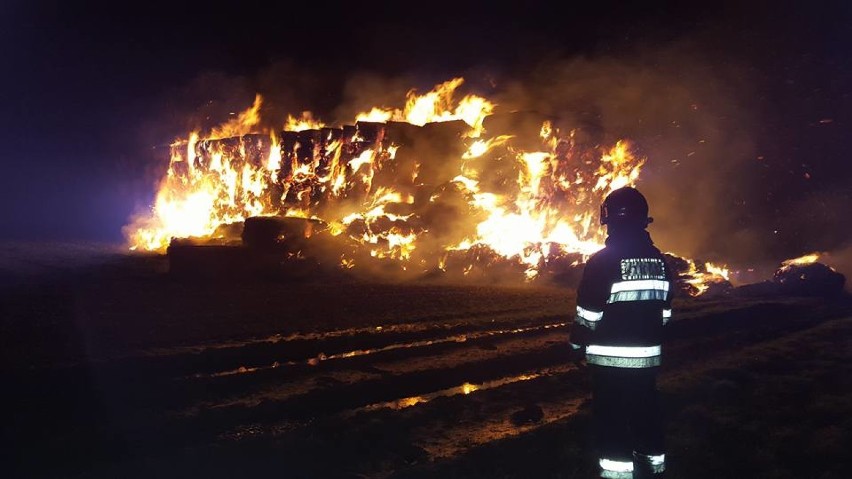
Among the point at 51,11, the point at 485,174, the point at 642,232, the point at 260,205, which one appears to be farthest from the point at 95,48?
the point at 642,232

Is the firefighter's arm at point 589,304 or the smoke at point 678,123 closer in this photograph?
the firefighter's arm at point 589,304

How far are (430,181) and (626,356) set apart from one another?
12.5 meters

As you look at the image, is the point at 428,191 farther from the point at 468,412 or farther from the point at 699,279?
the point at 468,412

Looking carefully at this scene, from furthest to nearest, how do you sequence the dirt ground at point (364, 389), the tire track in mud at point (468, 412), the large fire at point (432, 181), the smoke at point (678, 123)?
the smoke at point (678, 123) < the large fire at point (432, 181) < the tire track in mud at point (468, 412) < the dirt ground at point (364, 389)

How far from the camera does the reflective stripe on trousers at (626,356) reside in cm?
330

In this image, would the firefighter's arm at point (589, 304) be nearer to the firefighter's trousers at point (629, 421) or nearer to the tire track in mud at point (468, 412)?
the firefighter's trousers at point (629, 421)

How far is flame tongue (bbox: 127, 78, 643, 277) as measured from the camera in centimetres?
1455

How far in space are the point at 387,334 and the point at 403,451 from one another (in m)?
3.50

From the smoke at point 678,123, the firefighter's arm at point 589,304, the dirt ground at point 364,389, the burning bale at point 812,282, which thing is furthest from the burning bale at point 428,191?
the firefighter's arm at point 589,304

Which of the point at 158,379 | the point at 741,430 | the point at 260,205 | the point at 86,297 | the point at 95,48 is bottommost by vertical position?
the point at 741,430

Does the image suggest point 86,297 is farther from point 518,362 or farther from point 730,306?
point 730,306

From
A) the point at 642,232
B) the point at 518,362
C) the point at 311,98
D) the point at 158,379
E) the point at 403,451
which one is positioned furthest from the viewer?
the point at 311,98

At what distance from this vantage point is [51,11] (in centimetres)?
2181

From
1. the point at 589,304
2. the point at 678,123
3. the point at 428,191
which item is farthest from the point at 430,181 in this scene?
the point at 589,304
